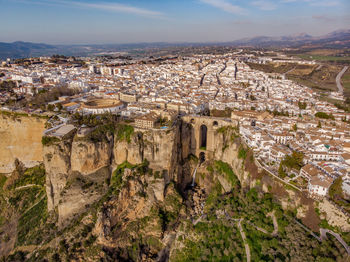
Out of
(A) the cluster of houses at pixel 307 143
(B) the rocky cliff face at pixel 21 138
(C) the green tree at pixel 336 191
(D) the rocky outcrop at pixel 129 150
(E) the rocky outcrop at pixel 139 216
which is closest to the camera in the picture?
(C) the green tree at pixel 336 191

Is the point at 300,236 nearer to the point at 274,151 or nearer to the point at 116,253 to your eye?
the point at 274,151

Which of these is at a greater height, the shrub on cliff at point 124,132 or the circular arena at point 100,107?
the circular arena at point 100,107

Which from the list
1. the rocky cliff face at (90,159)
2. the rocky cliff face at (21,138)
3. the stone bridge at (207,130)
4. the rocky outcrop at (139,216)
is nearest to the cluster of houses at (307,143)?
the stone bridge at (207,130)

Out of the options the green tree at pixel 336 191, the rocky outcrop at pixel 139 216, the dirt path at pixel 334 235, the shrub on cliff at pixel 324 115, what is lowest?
the rocky outcrop at pixel 139 216

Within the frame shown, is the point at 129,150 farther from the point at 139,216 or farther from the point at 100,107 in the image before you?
the point at 100,107

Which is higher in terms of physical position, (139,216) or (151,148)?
(151,148)

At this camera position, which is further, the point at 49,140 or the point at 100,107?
the point at 100,107

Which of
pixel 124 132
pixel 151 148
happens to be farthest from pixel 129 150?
pixel 151 148

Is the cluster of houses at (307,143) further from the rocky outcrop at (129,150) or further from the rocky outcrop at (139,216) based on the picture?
the rocky outcrop at (129,150)

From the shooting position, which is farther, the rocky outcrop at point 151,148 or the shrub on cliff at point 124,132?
the shrub on cliff at point 124,132

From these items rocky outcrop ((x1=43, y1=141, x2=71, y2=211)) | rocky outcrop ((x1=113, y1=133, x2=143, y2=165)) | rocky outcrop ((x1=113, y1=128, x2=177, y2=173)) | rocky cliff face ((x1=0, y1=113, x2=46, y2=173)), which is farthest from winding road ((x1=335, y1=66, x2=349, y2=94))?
rocky cliff face ((x1=0, y1=113, x2=46, y2=173))

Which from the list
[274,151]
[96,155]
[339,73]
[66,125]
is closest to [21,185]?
[66,125]
